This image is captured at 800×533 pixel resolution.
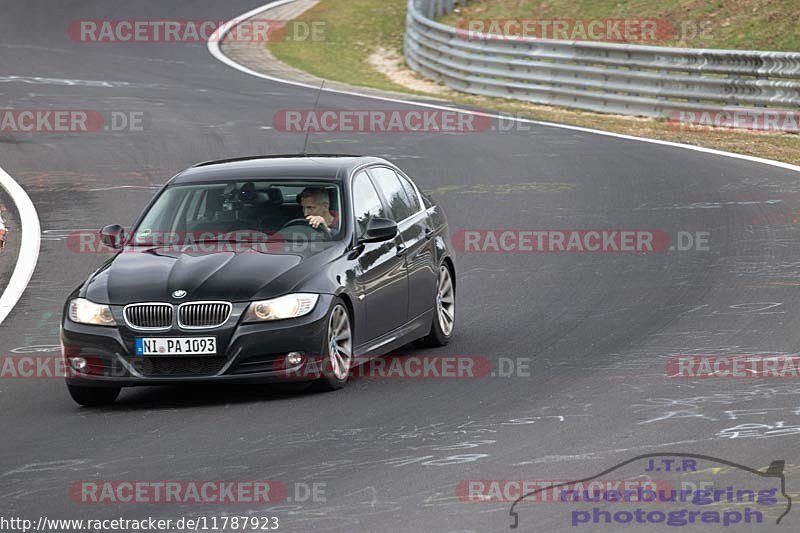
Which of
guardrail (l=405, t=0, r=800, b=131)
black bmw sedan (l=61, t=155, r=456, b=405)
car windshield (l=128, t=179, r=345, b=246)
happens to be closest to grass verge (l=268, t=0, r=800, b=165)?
A: guardrail (l=405, t=0, r=800, b=131)

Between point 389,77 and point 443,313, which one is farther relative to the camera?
point 389,77

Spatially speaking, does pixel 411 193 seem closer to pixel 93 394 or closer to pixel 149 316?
pixel 149 316

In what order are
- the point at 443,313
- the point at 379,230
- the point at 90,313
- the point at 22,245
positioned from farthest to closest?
the point at 22,245 → the point at 443,313 → the point at 379,230 → the point at 90,313

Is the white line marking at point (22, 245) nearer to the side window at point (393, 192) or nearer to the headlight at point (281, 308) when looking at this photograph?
the side window at point (393, 192)

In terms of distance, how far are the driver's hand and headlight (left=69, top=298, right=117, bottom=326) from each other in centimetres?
159

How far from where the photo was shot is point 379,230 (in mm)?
10766

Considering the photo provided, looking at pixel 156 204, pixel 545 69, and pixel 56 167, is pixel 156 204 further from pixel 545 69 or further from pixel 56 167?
pixel 545 69

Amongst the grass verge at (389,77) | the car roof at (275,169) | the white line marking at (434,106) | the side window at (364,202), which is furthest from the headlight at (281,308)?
the grass verge at (389,77)

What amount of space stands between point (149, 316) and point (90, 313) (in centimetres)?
41

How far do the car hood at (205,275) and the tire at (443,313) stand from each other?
1510 mm

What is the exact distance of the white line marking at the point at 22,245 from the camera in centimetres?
1392

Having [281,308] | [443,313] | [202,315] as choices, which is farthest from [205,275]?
[443,313]

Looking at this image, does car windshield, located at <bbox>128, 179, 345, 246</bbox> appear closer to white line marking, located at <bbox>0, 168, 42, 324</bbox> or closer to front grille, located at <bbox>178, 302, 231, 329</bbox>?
front grille, located at <bbox>178, 302, 231, 329</bbox>

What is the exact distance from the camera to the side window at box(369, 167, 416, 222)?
38.5ft
